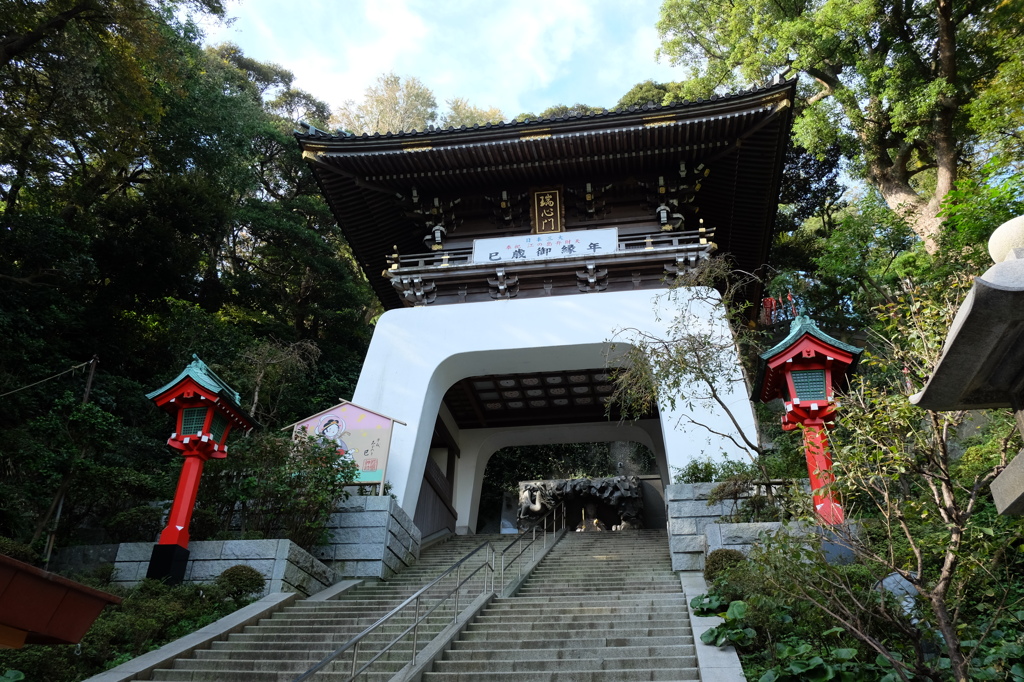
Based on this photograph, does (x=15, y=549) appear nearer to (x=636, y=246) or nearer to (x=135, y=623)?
(x=135, y=623)

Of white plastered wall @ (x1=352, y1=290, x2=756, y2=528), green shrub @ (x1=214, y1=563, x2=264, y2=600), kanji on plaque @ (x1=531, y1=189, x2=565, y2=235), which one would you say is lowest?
green shrub @ (x1=214, y1=563, x2=264, y2=600)

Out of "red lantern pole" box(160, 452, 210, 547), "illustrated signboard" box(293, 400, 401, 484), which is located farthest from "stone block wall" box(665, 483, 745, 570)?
"red lantern pole" box(160, 452, 210, 547)

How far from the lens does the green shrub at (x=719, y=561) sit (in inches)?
312

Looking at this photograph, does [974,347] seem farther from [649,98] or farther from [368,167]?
[649,98]

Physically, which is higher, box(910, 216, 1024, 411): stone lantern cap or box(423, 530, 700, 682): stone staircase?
box(910, 216, 1024, 411): stone lantern cap

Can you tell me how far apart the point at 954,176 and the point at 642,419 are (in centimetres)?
861

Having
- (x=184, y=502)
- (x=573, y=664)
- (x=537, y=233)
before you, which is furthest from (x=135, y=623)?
(x=537, y=233)

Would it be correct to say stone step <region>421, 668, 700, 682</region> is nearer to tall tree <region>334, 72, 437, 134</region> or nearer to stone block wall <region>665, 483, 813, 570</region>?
stone block wall <region>665, 483, 813, 570</region>

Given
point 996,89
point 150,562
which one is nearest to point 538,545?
point 150,562

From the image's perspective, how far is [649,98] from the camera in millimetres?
28797

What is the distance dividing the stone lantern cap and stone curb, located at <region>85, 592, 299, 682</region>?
6.75 m

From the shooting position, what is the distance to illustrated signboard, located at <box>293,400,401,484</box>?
1127 cm

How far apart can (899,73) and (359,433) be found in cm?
1409

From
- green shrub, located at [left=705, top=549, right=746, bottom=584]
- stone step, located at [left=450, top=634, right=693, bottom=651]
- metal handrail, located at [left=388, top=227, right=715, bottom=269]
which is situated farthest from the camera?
metal handrail, located at [left=388, top=227, right=715, bottom=269]
